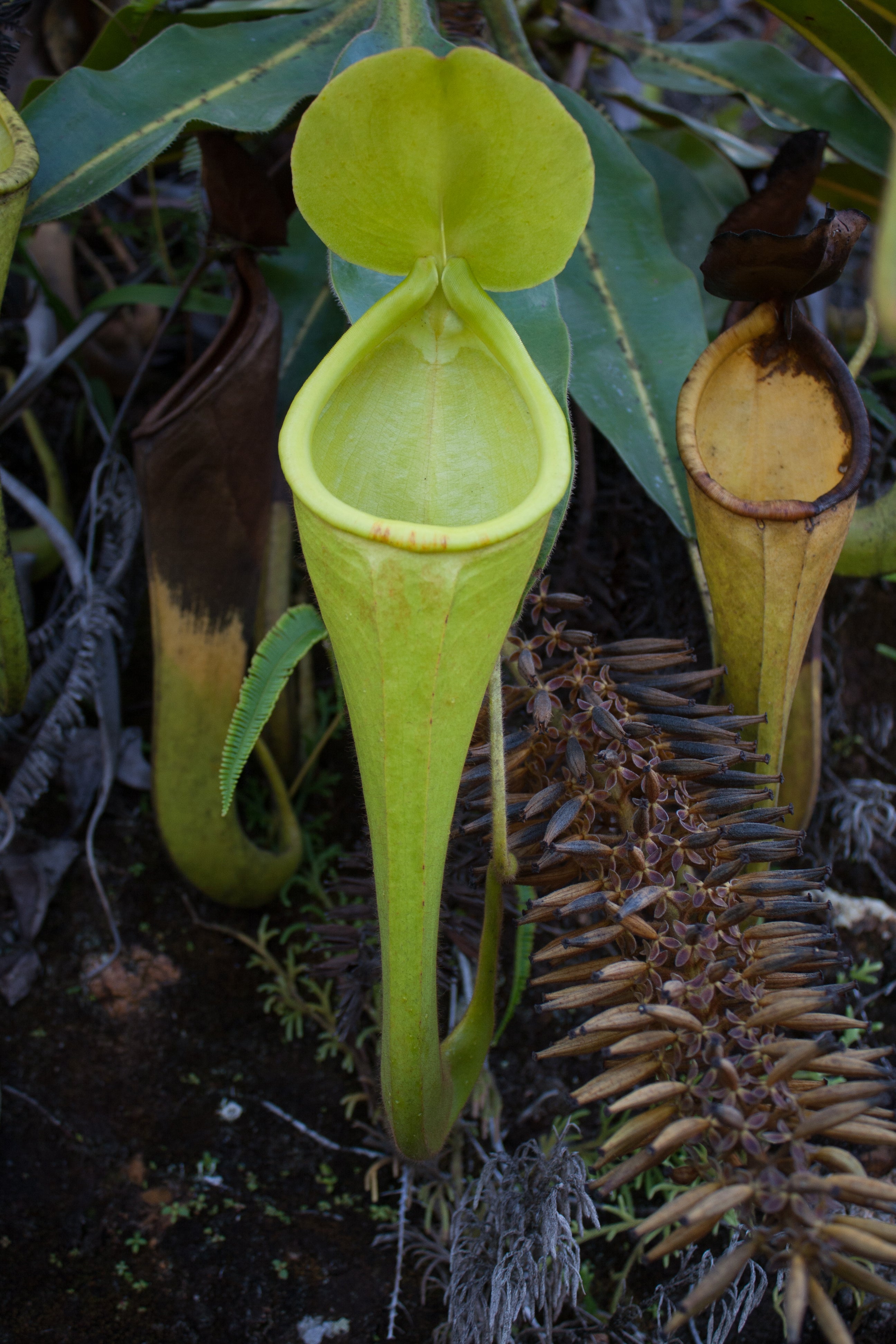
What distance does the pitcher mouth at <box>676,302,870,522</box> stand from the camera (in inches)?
33.1

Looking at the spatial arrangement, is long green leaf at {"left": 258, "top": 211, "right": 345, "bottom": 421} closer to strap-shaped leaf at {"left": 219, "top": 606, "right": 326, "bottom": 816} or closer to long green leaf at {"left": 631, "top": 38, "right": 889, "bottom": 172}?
strap-shaped leaf at {"left": 219, "top": 606, "right": 326, "bottom": 816}

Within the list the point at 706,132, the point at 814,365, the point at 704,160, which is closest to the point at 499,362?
the point at 814,365

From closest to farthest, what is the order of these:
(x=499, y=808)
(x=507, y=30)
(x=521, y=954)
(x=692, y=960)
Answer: (x=692, y=960) → (x=499, y=808) → (x=521, y=954) → (x=507, y=30)

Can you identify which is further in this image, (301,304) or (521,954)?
(301,304)

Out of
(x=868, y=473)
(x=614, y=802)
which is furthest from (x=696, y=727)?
(x=868, y=473)

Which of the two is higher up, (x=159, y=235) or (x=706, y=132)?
(x=706, y=132)

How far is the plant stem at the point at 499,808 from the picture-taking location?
29.6 inches

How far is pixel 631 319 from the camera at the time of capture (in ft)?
3.52

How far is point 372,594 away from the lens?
62cm

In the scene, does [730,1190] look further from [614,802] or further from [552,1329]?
[552,1329]

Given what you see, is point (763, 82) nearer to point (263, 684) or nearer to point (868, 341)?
point (868, 341)

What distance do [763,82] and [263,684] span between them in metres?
1.21

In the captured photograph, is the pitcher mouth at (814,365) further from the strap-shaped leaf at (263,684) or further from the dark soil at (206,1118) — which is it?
the strap-shaped leaf at (263,684)

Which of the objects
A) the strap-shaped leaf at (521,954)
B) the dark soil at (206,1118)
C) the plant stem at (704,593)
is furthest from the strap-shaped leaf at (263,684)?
the plant stem at (704,593)
